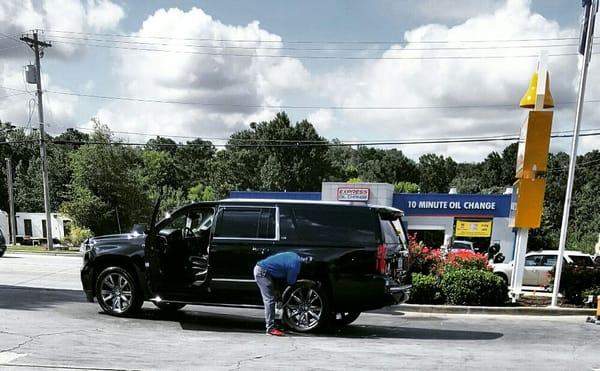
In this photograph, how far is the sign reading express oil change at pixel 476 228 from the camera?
102 ft

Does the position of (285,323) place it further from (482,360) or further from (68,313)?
(68,313)

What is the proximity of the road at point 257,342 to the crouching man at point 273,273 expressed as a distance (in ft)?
1.47

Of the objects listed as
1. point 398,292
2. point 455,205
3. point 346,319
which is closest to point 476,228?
point 455,205

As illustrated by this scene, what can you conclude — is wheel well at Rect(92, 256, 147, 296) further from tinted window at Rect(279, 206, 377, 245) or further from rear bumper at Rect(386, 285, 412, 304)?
rear bumper at Rect(386, 285, 412, 304)

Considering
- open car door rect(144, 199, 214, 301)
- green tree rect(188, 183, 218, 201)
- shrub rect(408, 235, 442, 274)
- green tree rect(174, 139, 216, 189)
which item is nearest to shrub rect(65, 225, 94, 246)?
green tree rect(188, 183, 218, 201)

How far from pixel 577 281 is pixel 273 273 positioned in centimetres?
725

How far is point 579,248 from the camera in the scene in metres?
44.1

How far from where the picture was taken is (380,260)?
7.69 metres

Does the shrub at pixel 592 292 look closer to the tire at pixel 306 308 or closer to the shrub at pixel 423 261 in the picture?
the shrub at pixel 423 261

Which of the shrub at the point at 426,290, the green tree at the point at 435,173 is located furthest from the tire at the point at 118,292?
the green tree at the point at 435,173

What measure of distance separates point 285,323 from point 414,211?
25.3 meters

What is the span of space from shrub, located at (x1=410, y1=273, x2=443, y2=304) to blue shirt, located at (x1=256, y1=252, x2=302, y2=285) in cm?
461

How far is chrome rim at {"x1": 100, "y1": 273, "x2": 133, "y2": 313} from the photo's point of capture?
27.8 feet

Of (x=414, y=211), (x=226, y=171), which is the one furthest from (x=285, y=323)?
(x=226, y=171)
